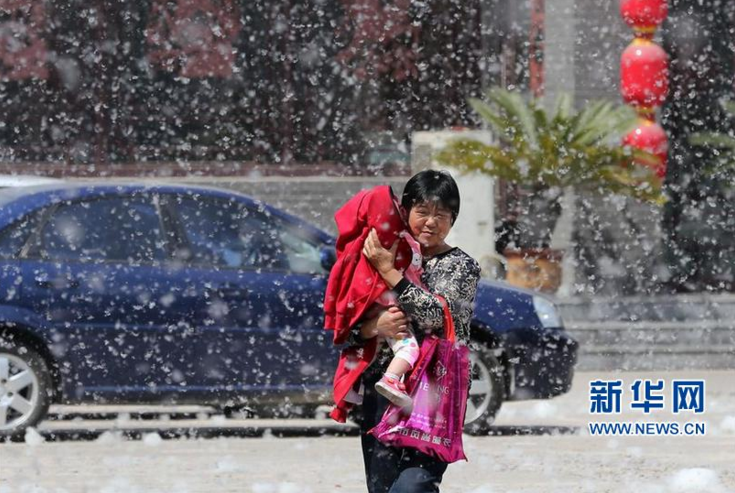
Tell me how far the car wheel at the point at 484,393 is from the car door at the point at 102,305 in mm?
1850

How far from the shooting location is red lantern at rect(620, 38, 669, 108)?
67.3 feet

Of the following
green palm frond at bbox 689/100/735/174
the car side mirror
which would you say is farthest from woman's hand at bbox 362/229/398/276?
green palm frond at bbox 689/100/735/174

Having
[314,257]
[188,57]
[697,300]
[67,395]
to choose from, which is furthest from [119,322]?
[188,57]

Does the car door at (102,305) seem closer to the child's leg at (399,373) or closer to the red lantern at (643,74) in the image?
the child's leg at (399,373)

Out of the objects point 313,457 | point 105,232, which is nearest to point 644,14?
Answer: point 105,232

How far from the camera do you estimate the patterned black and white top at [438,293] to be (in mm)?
5283

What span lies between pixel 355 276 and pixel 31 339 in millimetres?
5682

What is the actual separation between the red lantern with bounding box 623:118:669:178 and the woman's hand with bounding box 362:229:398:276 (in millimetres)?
15164

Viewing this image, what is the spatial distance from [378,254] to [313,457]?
194 inches

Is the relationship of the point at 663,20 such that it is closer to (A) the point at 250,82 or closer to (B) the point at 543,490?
(A) the point at 250,82

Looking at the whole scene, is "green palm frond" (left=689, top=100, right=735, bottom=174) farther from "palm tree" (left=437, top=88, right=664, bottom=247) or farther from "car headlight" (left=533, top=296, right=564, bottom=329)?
"car headlight" (left=533, top=296, right=564, bottom=329)

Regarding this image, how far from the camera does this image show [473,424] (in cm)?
1119

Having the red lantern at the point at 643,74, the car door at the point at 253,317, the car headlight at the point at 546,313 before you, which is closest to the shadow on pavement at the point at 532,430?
the car headlight at the point at 546,313

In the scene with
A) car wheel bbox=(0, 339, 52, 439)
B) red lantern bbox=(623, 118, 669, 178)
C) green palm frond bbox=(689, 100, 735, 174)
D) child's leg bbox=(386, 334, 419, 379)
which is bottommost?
green palm frond bbox=(689, 100, 735, 174)
